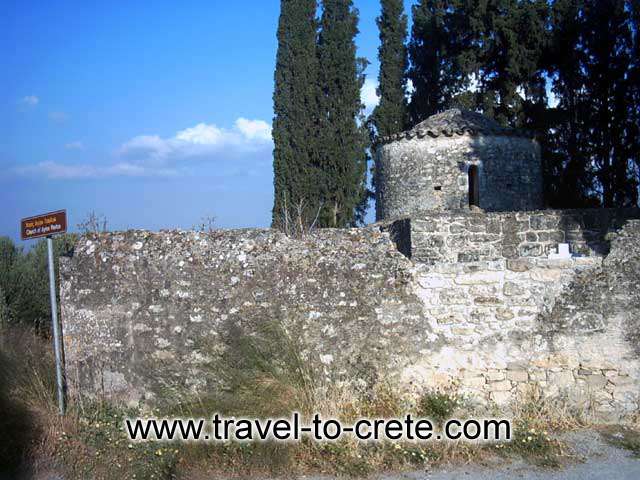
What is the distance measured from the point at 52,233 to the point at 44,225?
0.15m

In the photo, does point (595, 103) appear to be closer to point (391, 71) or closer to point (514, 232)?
point (391, 71)

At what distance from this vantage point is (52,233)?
262 inches

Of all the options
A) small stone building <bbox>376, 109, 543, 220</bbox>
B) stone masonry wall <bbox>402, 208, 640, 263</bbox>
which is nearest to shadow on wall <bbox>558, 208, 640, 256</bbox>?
stone masonry wall <bbox>402, 208, 640, 263</bbox>

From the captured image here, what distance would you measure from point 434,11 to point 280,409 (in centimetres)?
2224

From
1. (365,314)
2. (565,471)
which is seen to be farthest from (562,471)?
(365,314)

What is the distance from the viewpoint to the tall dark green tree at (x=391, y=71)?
82.9 feet

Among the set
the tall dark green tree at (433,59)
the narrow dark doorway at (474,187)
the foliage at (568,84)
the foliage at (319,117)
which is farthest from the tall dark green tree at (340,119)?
the narrow dark doorway at (474,187)

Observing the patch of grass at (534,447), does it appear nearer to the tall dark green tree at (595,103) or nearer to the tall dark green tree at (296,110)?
the tall dark green tree at (595,103)

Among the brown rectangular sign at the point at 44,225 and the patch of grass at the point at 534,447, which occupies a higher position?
the brown rectangular sign at the point at 44,225

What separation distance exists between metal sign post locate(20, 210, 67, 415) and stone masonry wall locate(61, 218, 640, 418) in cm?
21

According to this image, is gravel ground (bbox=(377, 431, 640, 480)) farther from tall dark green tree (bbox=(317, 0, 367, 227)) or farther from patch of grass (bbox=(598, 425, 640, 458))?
tall dark green tree (bbox=(317, 0, 367, 227))

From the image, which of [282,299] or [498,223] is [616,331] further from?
[498,223]

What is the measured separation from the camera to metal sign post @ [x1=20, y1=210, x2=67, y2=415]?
6438 millimetres

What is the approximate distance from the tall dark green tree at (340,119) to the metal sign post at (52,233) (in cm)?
1784
